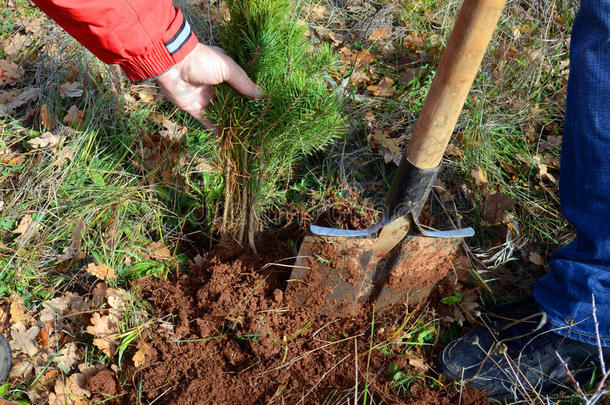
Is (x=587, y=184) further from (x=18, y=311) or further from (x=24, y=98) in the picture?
(x=24, y=98)

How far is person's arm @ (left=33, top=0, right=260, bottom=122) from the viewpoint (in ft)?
5.15

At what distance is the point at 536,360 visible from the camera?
6.56 ft

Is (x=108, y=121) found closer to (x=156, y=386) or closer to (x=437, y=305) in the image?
(x=156, y=386)

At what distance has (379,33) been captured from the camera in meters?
3.24

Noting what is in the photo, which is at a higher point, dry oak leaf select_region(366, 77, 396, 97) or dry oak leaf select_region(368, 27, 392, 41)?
dry oak leaf select_region(368, 27, 392, 41)

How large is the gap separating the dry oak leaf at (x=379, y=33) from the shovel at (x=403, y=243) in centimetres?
171

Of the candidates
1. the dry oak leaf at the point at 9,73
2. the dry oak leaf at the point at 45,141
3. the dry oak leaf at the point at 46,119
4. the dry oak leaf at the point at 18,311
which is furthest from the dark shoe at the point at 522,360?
the dry oak leaf at the point at 9,73

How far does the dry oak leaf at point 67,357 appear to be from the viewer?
2.03 metres

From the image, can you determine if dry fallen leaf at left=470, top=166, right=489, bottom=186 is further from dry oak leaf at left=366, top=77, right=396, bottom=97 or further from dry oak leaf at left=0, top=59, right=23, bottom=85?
dry oak leaf at left=0, top=59, right=23, bottom=85

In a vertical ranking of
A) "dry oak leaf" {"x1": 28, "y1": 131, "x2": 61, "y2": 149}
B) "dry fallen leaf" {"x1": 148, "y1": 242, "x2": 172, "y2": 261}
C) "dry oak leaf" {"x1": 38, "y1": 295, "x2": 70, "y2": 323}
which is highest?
"dry oak leaf" {"x1": 28, "y1": 131, "x2": 61, "y2": 149}

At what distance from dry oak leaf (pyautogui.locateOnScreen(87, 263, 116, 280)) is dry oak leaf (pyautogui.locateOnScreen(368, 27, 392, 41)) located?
7.45 ft

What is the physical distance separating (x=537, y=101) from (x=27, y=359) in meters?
3.22

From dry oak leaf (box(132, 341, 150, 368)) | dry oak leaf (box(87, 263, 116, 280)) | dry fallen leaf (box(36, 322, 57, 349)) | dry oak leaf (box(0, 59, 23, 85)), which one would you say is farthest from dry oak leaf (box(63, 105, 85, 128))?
Result: dry oak leaf (box(132, 341, 150, 368))

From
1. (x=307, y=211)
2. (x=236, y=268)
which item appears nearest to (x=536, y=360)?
(x=307, y=211)
